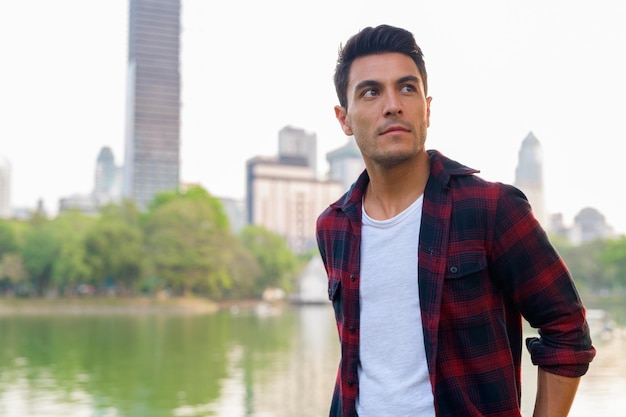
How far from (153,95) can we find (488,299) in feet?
338

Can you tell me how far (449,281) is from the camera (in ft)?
4.54

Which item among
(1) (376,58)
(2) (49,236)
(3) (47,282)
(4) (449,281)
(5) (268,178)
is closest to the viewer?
(4) (449,281)

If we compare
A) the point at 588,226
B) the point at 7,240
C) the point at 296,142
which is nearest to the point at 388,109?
the point at 7,240

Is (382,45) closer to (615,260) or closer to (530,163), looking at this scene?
(615,260)

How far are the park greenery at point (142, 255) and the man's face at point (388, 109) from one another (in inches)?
1665

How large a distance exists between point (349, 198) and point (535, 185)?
68.3 meters

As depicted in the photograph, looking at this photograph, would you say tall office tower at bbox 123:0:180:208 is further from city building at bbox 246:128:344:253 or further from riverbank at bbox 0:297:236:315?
riverbank at bbox 0:297:236:315

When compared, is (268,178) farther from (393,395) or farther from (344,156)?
(393,395)

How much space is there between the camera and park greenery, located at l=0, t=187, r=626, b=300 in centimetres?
4284

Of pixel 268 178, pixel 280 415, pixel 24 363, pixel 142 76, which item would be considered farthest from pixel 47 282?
pixel 268 178

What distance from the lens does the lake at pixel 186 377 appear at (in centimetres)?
923

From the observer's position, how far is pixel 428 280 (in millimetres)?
1397

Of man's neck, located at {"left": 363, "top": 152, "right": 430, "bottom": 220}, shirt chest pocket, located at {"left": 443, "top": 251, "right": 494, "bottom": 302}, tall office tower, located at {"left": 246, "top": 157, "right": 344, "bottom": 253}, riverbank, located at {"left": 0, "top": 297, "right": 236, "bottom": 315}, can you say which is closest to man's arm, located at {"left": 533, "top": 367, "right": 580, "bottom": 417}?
shirt chest pocket, located at {"left": 443, "top": 251, "right": 494, "bottom": 302}

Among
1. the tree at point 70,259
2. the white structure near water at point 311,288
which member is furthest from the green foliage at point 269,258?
the tree at point 70,259
